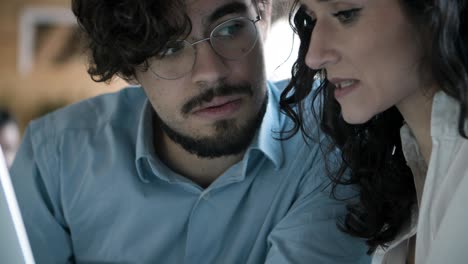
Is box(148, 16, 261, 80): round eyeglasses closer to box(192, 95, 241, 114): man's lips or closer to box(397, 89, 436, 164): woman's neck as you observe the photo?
box(192, 95, 241, 114): man's lips

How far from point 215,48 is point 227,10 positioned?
9cm

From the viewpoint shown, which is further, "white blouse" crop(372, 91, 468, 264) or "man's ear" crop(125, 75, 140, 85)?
"man's ear" crop(125, 75, 140, 85)

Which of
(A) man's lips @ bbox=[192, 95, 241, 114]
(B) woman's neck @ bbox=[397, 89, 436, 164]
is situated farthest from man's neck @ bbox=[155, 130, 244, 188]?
(B) woman's neck @ bbox=[397, 89, 436, 164]

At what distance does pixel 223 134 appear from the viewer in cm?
141

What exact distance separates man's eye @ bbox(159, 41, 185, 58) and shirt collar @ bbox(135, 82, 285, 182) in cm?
22

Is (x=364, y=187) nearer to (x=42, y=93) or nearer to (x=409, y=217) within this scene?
(x=409, y=217)

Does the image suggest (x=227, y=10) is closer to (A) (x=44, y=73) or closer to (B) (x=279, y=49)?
(B) (x=279, y=49)

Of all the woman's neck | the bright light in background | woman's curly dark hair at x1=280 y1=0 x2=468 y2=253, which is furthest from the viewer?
the bright light in background

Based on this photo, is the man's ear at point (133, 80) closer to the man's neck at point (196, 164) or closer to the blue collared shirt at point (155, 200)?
the blue collared shirt at point (155, 200)

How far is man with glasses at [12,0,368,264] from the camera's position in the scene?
134 centimetres

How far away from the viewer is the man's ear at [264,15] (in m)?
1.49

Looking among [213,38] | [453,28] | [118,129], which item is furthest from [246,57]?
[453,28]

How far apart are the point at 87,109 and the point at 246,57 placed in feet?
1.57

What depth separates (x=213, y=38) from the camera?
1.36m
